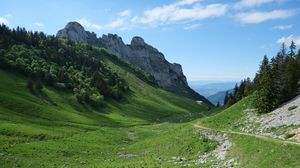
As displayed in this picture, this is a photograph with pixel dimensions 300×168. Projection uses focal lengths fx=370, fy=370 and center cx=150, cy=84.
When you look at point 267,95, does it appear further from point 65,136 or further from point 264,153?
point 65,136

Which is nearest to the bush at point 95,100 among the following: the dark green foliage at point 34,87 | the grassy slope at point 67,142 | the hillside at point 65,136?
the hillside at point 65,136

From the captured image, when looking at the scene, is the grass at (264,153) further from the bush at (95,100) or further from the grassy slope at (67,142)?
the bush at (95,100)

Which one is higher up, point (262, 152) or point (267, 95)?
point (267, 95)

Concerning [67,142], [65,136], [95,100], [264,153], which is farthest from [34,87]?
[264,153]

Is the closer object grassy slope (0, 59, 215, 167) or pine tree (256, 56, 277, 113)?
grassy slope (0, 59, 215, 167)

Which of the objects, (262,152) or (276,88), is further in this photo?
(276,88)

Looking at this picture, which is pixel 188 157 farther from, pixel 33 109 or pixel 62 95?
pixel 62 95

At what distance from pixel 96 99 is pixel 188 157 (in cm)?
11807

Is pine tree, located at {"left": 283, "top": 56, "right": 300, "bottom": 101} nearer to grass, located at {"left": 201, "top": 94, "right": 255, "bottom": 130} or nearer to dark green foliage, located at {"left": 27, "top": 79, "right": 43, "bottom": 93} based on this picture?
grass, located at {"left": 201, "top": 94, "right": 255, "bottom": 130}

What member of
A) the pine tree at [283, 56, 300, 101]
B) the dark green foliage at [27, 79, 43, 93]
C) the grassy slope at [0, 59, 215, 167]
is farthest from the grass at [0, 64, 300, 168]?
the dark green foliage at [27, 79, 43, 93]

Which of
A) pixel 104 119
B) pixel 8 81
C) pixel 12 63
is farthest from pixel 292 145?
pixel 12 63

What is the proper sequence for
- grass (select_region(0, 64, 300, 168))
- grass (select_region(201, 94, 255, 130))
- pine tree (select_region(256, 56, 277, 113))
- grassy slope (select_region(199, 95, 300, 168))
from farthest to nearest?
grass (select_region(201, 94, 255, 130)), pine tree (select_region(256, 56, 277, 113)), grass (select_region(0, 64, 300, 168)), grassy slope (select_region(199, 95, 300, 168))

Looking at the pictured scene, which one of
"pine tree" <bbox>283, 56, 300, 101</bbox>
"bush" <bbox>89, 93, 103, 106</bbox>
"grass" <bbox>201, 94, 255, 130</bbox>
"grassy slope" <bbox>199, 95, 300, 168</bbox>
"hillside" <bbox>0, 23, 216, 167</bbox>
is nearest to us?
"grassy slope" <bbox>199, 95, 300, 168</bbox>

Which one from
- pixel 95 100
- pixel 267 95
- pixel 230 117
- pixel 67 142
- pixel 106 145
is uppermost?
pixel 267 95
